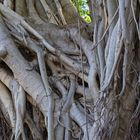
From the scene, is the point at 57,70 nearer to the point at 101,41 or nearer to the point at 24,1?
Answer: the point at 101,41

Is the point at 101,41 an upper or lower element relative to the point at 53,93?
upper

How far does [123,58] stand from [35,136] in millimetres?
700

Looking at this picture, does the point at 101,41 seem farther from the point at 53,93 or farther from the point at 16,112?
the point at 16,112

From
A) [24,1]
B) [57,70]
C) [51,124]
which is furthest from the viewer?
[24,1]

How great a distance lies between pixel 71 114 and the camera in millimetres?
2129

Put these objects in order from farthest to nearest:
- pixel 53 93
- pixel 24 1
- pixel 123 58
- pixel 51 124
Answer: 1. pixel 24 1
2. pixel 53 93
3. pixel 51 124
4. pixel 123 58

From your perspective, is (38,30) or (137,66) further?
(38,30)

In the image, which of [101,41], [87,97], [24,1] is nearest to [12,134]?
[87,97]

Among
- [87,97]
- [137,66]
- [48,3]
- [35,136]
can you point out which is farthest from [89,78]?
[48,3]

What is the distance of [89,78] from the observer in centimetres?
211

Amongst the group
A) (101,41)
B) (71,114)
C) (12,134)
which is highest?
(101,41)

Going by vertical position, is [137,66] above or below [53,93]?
above

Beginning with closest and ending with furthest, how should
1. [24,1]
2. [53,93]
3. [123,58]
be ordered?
[123,58] < [53,93] < [24,1]

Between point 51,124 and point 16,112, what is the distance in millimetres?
282
